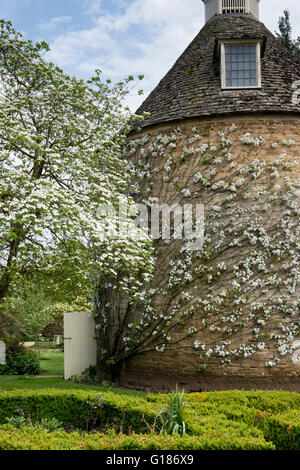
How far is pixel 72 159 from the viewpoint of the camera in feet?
33.6

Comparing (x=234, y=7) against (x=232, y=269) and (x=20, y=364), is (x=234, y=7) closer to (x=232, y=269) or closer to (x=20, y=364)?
(x=232, y=269)

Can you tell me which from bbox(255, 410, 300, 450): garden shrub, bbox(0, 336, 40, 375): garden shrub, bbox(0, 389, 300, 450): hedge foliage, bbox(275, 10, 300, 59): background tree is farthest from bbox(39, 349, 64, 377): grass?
bbox(275, 10, 300, 59): background tree

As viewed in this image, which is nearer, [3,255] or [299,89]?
[3,255]

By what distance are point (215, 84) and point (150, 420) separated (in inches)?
363

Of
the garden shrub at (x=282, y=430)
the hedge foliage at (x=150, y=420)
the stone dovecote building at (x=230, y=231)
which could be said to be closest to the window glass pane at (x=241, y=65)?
the stone dovecote building at (x=230, y=231)

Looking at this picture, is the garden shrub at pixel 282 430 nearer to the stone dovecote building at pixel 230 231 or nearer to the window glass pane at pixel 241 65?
the stone dovecote building at pixel 230 231

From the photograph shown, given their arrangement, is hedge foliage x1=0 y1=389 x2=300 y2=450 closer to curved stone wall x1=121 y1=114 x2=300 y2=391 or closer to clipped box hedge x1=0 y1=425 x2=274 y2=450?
clipped box hedge x1=0 y1=425 x2=274 y2=450

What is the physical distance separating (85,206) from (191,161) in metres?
3.29

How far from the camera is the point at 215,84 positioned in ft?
39.4

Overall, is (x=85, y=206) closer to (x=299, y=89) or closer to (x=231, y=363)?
(x=231, y=363)

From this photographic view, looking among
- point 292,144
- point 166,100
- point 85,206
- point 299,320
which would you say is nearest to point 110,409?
point 85,206

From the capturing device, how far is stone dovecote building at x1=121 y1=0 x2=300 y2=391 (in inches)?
401

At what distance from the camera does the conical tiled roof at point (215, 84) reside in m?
11.1

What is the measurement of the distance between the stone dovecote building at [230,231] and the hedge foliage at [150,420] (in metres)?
3.03
